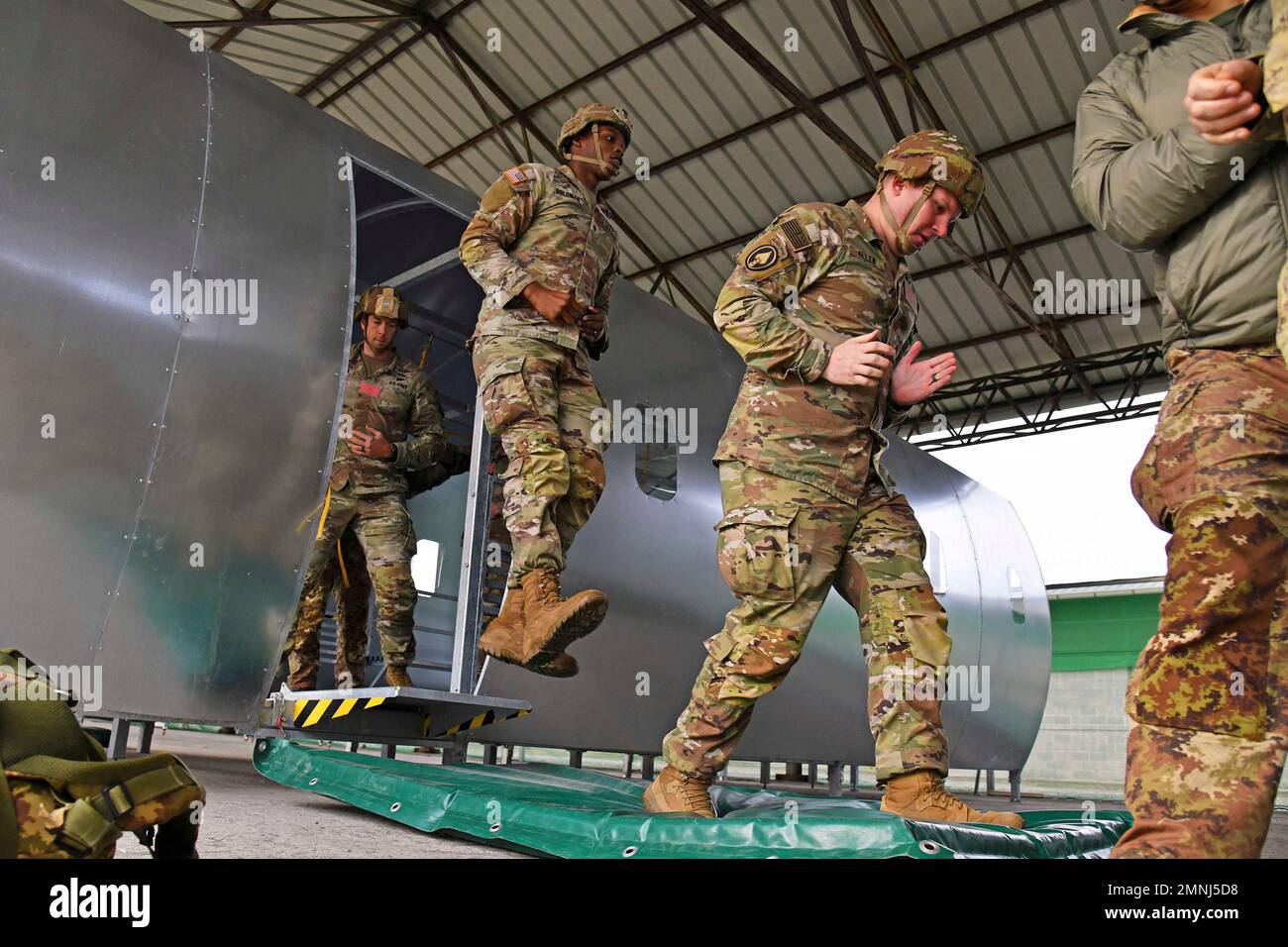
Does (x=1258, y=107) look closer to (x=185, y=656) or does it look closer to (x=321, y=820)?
(x=321, y=820)

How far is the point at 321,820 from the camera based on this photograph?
3383 millimetres

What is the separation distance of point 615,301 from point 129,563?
121 inches

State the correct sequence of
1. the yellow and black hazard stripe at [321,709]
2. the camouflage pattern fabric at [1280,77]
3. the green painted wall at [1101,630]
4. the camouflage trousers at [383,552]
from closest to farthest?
1. the camouflage pattern fabric at [1280,77]
2. the yellow and black hazard stripe at [321,709]
3. the camouflage trousers at [383,552]
4. the green painted wall at [1101,630]

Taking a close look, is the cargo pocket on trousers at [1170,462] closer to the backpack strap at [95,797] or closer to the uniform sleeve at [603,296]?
the backpack strap at [95,797]

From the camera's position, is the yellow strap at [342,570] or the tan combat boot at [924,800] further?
the yellow strap at [342,570]

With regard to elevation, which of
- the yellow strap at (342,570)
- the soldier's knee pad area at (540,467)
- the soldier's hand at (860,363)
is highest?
the soldier's hand at (860,363)

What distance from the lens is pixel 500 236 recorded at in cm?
415

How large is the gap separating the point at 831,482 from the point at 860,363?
0.38m

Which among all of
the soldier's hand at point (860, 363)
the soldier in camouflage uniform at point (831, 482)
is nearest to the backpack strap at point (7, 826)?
the soldier in camouflage uniform at point (831, 482)

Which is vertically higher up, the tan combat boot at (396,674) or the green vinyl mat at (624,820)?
the tan combat boot at (396,674)

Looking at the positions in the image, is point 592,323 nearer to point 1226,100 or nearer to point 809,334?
point 809,334

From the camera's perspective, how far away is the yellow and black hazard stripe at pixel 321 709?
4113 millimetres
